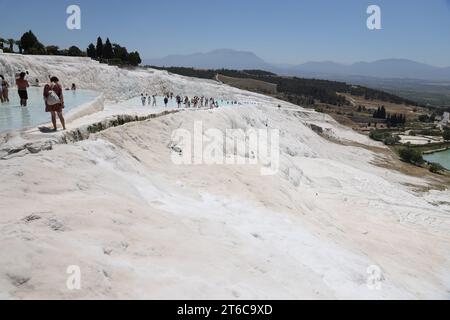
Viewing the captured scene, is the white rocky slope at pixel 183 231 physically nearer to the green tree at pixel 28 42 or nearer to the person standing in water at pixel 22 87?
the person standing in water at pixel 22 87

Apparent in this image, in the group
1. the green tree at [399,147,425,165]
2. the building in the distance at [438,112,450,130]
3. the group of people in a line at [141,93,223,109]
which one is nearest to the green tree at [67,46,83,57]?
the group of people in a line at [141,93,223,109]

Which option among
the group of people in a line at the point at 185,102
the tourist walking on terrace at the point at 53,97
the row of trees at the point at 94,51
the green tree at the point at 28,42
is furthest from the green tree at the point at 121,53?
the tourist walking on terrace at the point at 53,97

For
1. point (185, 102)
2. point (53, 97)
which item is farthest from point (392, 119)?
point (53, 97)

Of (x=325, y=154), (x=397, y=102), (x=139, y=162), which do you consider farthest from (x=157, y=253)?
(x=397, y=102)

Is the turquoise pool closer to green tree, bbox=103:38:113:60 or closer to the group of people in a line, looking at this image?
the group of people in a line

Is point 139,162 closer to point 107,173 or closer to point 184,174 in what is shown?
point 184,174
